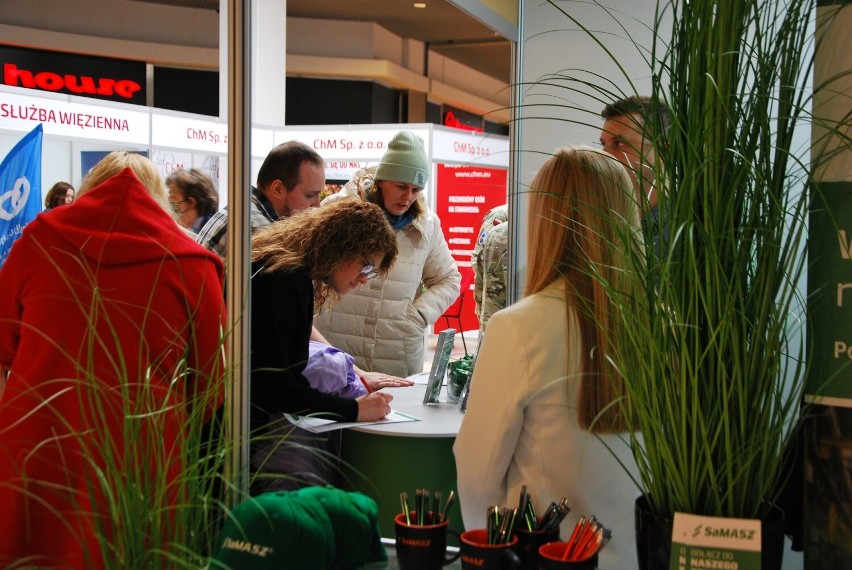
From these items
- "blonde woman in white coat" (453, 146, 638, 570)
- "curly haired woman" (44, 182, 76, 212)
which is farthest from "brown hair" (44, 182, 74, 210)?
"blonde woman in white coat" (453, 146, 638, 570)

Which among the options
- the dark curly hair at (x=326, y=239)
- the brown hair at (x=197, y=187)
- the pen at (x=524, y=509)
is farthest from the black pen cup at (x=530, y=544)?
the brown hair at (x=197, y=187)

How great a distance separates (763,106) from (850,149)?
0.24 m

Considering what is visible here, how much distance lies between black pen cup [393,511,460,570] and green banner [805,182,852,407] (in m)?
0.64

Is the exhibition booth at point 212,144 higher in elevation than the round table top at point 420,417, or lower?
higher

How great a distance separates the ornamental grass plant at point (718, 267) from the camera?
1.25 meters

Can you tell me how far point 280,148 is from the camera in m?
3.35

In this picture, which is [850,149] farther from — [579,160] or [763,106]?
[579,160]

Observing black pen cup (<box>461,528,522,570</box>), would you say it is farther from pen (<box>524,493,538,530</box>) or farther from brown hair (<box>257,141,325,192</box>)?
brown hair (<box>257,141,325,192</box>)

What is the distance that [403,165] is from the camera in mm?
3824

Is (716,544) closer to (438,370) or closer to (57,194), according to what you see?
(438,370)

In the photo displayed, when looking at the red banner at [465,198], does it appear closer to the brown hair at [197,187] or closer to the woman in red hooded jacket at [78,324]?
the brown hair at [197,187]

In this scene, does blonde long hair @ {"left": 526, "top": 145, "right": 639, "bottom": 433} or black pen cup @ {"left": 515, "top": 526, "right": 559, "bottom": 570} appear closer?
black pen cup @ {"left": 515, "top": 526, "right": 559, "bottom": 570}

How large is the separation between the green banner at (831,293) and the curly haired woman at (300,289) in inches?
44.6

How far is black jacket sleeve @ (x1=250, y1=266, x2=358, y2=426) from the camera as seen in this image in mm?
2293
